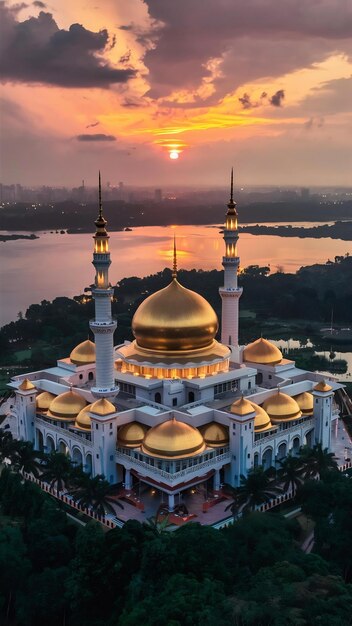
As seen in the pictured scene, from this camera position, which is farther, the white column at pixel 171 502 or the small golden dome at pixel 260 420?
the small golden dome at pixel 260 420

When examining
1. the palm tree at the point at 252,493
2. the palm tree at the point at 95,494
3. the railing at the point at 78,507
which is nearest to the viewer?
the palm tree at the point at 252,493

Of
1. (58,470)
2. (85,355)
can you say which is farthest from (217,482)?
(85,355)

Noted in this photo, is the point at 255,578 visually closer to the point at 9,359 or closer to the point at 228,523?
the point at 228,523

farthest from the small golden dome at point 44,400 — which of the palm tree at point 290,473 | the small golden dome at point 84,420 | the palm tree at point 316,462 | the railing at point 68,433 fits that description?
the palm tree at point 316,462

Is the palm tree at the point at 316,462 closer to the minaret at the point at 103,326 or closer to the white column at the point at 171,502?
the white column at the point at 171,502

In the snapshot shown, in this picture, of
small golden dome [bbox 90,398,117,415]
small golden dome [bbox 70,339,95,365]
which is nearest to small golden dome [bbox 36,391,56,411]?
small golden dome [bbox 70,339,95,365]

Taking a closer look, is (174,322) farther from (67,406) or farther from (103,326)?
(67,406)
